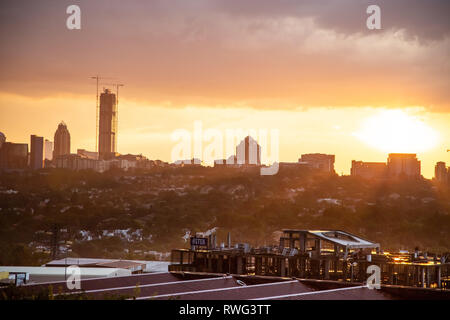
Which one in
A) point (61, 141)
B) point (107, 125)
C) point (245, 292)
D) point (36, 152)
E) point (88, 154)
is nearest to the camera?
point (245, 292)

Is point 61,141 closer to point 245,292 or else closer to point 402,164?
point 402,164

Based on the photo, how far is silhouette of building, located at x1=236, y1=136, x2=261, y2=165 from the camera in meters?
124

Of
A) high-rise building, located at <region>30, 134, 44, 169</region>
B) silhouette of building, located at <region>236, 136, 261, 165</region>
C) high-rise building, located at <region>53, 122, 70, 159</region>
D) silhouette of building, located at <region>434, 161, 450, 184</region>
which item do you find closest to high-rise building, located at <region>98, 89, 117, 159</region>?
high-rise building, located at <region>53, 122, 70, 159</region>

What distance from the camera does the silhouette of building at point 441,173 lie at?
116 metres

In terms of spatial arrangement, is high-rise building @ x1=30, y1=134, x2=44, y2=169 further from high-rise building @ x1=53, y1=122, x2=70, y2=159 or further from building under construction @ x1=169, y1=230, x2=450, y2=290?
building under construction @ x1=169, y1=230, x2=450, y2=290

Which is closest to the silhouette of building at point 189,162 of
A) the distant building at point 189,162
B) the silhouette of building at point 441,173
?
the distant building at point 189,162

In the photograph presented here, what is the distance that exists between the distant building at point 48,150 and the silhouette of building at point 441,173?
2548 inches

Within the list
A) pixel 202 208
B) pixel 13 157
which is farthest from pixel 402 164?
pixel 13 157

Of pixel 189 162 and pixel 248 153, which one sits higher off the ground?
pixel 248 153

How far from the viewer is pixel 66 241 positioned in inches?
3132

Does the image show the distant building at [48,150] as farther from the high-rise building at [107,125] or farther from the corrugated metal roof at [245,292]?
the corrugated metal roof at [245,292]

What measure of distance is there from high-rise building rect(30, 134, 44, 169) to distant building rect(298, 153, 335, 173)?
42.9 meters

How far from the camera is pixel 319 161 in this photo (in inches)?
4875

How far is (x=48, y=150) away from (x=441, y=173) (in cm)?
6614
